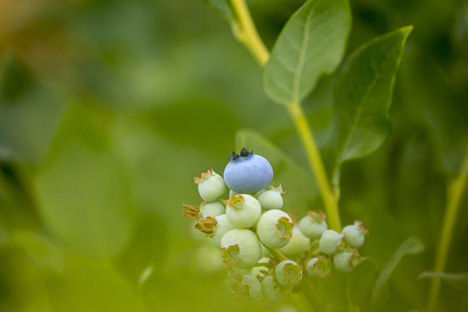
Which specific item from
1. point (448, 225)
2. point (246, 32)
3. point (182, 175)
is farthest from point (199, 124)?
point (448, 225)

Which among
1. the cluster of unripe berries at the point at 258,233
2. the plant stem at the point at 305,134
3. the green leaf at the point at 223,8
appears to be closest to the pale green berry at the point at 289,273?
the cluster of unripe berries at the point at 258,233

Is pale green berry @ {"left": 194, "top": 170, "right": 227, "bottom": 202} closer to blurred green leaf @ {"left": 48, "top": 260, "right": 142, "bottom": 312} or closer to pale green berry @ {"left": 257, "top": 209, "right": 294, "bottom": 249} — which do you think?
pale green berry @ {"left": 257, "top": 209, "right": 294, "bottom": 249}

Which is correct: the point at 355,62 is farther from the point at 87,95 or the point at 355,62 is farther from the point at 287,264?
the point at 87,95

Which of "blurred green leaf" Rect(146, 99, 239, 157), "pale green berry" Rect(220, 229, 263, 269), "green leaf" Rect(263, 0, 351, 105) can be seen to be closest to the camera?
"pale green berry" Rect(220, 229, 263, 269)

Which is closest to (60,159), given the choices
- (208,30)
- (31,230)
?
(31,230)

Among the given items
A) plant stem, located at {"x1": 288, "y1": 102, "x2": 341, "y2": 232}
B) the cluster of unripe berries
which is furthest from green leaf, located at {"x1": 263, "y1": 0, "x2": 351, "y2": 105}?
the cluster of unripe berries

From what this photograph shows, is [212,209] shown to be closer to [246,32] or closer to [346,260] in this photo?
[346,260]

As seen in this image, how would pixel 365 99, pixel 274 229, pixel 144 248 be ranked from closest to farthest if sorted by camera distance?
pixel 274 229 < pixel 365 99 < pixel 144 248
